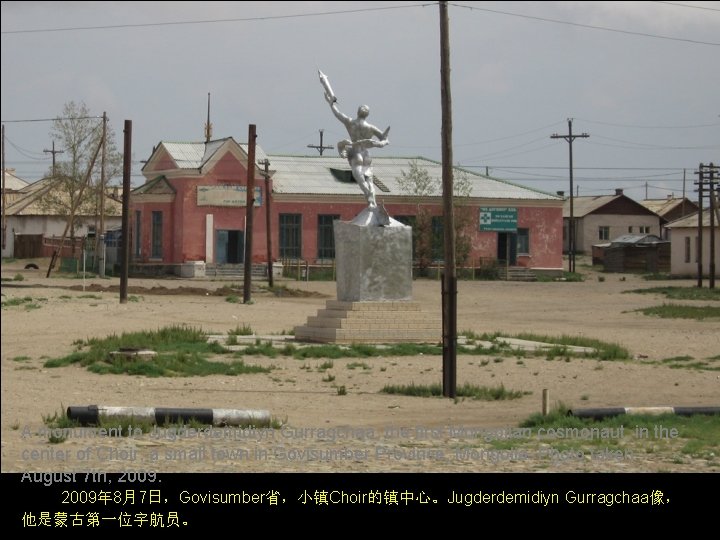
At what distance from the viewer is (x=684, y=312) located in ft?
118

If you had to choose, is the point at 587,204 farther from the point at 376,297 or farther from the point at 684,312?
the point at 376,297

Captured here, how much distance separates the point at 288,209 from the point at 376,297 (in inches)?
1437

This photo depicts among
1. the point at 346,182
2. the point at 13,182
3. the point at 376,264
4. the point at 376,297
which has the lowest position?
the point at 376,297

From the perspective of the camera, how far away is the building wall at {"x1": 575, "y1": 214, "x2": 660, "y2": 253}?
307ft

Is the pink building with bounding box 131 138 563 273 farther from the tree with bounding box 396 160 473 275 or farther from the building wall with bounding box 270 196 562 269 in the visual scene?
the tree with bounding box 396 160 473 275

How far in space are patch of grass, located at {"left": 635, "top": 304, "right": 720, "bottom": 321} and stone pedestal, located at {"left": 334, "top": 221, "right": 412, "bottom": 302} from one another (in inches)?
452

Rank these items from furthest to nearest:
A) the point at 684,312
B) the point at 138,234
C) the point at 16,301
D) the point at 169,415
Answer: the point at 138,234, the point at 684,312, the point at 16,301, the point at 169,415

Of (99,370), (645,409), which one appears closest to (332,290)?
(99,370)

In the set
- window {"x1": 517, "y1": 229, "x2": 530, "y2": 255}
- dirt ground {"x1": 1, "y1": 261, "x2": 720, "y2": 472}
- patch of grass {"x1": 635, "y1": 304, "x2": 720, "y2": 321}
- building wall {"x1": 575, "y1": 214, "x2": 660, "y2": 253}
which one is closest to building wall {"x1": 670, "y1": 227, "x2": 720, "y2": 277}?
window {"x1": 517, "y1": 229, "x2": 530, "y2": 255}

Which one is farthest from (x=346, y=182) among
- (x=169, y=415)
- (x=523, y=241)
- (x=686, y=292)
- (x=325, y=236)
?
(x=169, y=415)

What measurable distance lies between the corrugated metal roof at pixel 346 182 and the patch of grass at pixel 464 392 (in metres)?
43.7

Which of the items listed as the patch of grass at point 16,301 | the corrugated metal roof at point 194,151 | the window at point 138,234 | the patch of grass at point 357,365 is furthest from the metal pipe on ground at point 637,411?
the window at point 138,234

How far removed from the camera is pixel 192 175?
5966 centimetres
